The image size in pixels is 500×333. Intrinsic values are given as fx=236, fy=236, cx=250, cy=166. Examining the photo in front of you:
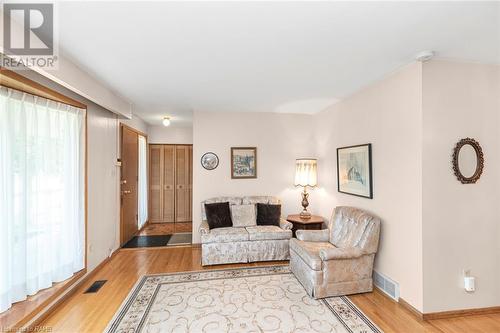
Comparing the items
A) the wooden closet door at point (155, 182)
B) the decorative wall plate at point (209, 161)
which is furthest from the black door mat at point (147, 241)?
the decorative wall plate at point (209, 161)

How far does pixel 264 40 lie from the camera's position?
1.91 metres

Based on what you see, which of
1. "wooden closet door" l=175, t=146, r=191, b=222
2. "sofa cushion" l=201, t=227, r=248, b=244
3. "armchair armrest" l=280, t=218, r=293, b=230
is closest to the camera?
"sofa cushion" l=201, t=227, r=248, b=244

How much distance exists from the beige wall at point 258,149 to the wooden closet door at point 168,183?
2.07m

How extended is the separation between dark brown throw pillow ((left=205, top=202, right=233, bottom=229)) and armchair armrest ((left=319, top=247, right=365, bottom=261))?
176cm

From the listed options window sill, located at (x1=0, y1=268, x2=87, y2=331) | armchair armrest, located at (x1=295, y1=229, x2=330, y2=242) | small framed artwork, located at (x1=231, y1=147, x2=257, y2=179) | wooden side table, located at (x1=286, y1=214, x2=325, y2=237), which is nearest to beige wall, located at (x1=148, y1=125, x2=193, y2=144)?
small framed artwork, located at (x1=231, y1=147, x2=257, y2=179)

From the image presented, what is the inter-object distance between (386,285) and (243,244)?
189 cm

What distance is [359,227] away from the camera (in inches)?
111

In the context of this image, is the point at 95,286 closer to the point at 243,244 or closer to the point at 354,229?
the point at 243,244

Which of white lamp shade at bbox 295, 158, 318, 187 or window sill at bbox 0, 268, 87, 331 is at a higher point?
white lamp shade at bbox 295, 158, 318, 187

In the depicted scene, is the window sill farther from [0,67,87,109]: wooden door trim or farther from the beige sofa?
[0,67,87,109]: wooden door trim

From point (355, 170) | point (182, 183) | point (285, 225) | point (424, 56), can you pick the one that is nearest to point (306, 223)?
point (285, 225)

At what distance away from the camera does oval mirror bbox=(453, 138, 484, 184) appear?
7.55 feet

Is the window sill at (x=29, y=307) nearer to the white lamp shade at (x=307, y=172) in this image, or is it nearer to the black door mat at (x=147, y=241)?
the black door mat at (x=147, y=241)

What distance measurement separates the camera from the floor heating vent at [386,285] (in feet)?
8.42
